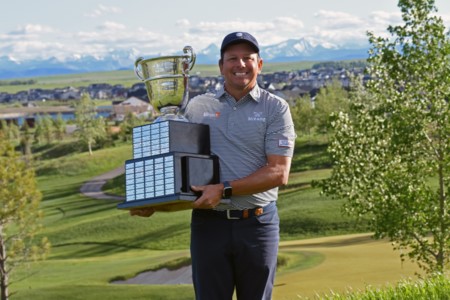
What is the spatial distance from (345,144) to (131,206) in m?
15.9

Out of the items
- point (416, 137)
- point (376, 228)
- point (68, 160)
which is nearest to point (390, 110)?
point (416, 137)

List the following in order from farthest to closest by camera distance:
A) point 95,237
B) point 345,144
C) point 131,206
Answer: point 95,237
point 345,144
point 131,206

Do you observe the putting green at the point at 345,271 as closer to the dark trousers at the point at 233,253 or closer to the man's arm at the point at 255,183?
the dark trousers at the point at 233,253

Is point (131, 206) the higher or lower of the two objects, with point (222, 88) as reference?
lower

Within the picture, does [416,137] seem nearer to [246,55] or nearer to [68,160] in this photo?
[246,55]

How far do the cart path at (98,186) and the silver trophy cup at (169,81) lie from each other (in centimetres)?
6000

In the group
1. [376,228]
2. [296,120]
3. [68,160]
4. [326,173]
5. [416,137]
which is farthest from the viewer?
[68,160]

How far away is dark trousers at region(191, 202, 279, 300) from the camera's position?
5984 mm

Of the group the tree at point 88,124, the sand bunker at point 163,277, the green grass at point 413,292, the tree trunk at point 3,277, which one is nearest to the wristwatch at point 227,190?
the green grass at point 413,292

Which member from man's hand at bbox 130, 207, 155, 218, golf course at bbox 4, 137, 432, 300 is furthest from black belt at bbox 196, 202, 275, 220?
golf course at bbox 4, 137, 432, 300

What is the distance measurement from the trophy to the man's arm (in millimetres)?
80

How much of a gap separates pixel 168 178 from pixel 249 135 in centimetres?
71

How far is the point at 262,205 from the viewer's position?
19.9 ft

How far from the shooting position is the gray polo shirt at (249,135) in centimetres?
602
